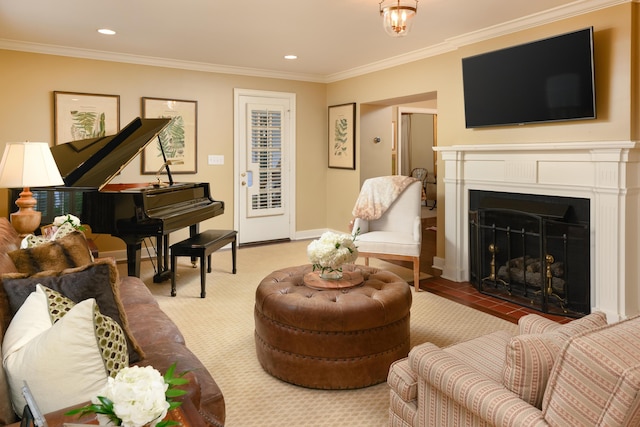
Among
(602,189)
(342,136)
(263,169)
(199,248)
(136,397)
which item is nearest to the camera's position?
(136,397)

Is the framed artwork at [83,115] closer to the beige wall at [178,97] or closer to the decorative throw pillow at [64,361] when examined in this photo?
the beige wall at [178,97]

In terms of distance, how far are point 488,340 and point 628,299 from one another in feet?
6.97

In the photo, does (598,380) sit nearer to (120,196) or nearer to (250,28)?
(120,196)

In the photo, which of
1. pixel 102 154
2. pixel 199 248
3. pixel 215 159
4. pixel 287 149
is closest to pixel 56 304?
pixel 199 248

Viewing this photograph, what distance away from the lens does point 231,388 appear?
103 inches

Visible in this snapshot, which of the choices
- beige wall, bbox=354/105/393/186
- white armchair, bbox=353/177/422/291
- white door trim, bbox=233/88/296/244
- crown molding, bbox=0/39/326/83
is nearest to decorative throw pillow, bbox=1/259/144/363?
white armchair, bbox=353/177/422/291

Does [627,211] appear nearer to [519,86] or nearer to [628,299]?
[628,299]

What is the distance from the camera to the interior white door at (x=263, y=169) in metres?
6.56

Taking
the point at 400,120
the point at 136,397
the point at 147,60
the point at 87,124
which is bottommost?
the point at 136,397

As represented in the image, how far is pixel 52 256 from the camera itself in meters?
2.14

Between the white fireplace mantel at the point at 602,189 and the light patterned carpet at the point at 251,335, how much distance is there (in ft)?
2.72

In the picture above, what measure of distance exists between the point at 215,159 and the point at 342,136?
1.89 meters

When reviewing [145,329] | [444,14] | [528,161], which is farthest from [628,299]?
[145,329]

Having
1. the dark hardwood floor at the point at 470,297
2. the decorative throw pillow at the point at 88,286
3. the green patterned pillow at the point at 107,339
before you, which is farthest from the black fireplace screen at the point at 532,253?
the green patterned pillow at the point at 107,339
